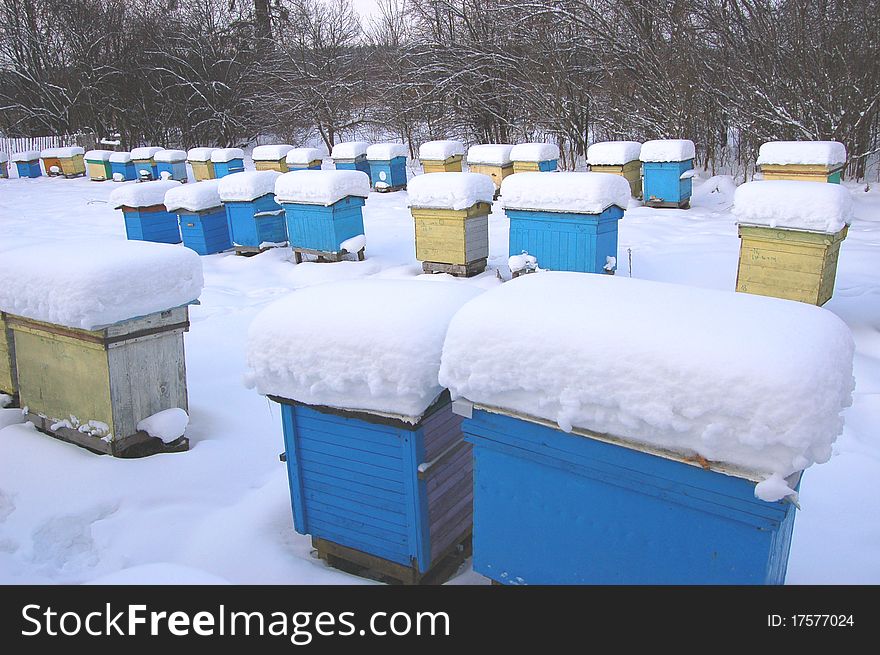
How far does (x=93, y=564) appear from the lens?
322 centimetres

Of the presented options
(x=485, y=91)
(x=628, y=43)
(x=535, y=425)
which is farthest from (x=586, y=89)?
(x=535, y=425)

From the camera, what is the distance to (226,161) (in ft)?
53.0

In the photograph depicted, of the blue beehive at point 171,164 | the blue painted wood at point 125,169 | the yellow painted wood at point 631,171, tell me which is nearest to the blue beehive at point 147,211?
the yellow painted wood at point 631,171

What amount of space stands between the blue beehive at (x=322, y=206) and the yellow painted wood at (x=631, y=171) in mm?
5043

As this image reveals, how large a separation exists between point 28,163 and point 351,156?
1225 centimetres

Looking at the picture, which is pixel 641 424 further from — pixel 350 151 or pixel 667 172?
pixel 350 151

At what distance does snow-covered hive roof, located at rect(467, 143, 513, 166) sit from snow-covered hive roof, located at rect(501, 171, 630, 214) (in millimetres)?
5857

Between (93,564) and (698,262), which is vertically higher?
(698,262)

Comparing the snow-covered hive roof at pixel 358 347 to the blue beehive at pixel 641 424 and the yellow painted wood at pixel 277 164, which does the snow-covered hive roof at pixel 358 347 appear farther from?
the yellow painted wood at pixel 277 164

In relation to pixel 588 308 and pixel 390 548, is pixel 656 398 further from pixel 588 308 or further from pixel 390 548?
pixel 390 548

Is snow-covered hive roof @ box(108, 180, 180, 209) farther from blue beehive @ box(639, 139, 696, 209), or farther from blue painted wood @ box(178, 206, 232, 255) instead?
blue beehive @ box(639, 139, 696, 209)

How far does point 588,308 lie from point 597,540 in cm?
81

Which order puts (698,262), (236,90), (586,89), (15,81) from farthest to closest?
(15,81) → (236,90) → (586,89) → (698,262)

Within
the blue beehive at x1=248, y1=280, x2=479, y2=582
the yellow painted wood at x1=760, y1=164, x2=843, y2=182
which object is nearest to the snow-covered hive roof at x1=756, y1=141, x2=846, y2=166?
the yellow painted wood at x1=760, y1=164, x2=843, y2=182
